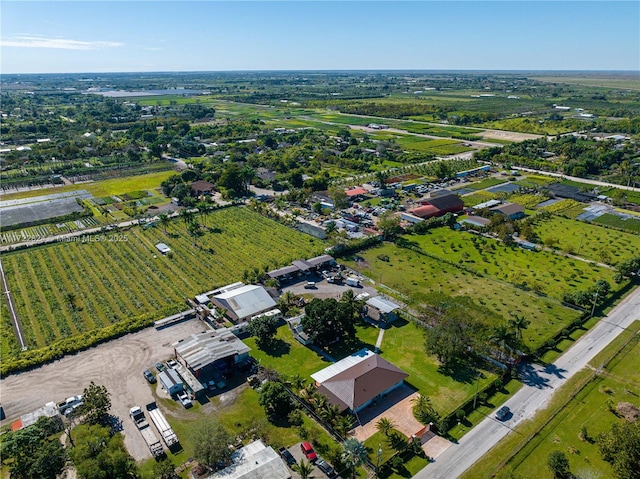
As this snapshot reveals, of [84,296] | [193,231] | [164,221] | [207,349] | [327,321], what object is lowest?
[84,296]

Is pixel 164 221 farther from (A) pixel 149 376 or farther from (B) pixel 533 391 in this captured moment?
(B) pixel 533 391

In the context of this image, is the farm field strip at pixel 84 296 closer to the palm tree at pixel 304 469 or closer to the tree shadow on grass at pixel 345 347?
the tree shadow on grass at pixel 345 347

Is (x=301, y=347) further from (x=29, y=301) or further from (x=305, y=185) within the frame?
(x=305, y=185)

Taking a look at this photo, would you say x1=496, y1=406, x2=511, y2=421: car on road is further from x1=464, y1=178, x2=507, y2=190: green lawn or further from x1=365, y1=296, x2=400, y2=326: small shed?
x1=464, y1=178, x2=507, y2=190: green lawn

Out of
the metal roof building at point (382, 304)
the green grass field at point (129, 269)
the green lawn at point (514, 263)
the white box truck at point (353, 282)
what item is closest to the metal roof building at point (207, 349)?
the green grass field at point (129, 269)

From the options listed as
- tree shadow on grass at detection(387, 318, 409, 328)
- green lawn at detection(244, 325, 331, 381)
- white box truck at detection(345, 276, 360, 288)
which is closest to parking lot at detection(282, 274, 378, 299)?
white box truck at detection(345, 276, 360, 288)

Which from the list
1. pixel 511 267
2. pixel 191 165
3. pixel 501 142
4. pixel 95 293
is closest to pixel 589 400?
pixel 511 267

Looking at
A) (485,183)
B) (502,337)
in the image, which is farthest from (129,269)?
(485,183)
